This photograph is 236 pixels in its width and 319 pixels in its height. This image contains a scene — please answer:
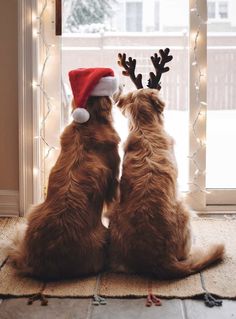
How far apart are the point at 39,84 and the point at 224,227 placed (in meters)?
1.33

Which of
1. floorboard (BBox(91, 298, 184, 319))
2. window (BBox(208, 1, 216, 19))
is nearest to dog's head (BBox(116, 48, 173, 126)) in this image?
floorboard (BBox(91, 298, 184, 319))

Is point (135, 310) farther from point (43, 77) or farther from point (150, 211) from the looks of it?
point (43, 77)

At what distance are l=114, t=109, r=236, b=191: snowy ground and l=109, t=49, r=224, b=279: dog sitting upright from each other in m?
0.94

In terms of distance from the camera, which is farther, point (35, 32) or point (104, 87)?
point (35, 32)

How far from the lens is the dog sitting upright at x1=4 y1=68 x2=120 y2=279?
84.0 inches

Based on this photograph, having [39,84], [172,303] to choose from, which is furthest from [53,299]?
[39,84]

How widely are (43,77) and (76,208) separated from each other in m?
1.28

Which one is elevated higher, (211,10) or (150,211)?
(211,10)

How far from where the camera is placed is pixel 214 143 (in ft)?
10.9

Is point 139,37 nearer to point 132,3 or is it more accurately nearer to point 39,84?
point 132,3

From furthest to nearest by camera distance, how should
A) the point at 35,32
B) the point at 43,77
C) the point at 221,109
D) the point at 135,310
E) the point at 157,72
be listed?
the point at 221,109, the point at 43,77, the point at 35,32, the point at 157,72, the point at 135,310

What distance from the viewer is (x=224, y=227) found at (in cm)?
296

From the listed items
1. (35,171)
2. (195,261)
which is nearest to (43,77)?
(35,171)

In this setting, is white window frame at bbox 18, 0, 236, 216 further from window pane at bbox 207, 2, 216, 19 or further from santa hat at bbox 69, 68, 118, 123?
santa hat at bbox 69, 68, 118, 123
